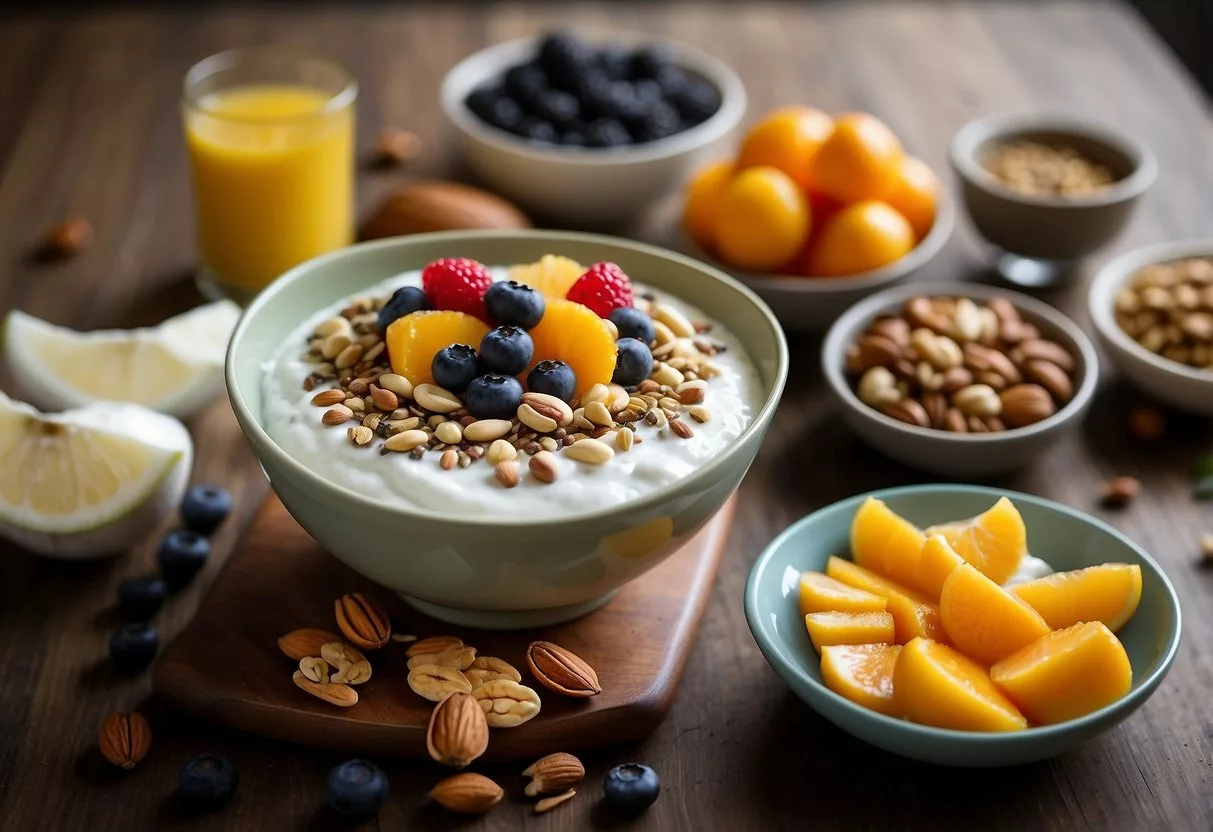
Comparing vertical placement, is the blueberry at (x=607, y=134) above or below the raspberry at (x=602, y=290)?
below

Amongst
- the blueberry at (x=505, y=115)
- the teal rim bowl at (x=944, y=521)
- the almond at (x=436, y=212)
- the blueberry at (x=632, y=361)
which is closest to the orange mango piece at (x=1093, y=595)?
the teal rim bowl at (x=944, y=521)

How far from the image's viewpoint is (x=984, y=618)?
1.20 meters

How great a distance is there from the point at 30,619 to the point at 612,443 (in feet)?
2.30

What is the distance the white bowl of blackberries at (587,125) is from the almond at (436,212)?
122 millimetres

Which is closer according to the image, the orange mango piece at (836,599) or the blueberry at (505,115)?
the orange mango piece at (836,599)

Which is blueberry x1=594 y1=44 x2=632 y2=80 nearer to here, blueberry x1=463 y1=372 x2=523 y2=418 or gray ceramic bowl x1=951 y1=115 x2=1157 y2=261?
gray ceramic bowl x1=951 y1=115 x2=1157 y2=261

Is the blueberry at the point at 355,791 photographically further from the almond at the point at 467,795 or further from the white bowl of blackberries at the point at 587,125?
the white bowl of blackberries at the point at 587,125

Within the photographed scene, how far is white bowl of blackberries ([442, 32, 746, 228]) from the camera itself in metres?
2.12

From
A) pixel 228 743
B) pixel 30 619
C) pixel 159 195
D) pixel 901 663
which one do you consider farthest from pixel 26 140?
pixel 901 663

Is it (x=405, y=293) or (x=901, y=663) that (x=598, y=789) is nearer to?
(x=901, y=663)

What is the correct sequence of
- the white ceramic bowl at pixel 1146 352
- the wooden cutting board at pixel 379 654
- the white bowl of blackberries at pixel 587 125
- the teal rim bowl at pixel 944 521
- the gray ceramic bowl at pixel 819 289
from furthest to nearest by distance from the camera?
the white bowl of blackberries at pixel 587 125, the gray ceramic bowl at pixel 819 289, the white ceramic bowl at pixel 1146 352, the wooden cutting board at pixel 379 654, the teal rim bowl at pixel 944 521

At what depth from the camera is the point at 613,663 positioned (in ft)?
4.27

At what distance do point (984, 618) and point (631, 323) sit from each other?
1.54 feet

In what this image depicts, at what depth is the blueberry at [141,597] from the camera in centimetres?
141
